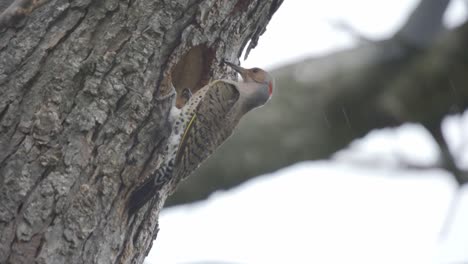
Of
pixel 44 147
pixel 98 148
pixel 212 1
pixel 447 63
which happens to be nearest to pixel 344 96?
pixel 447 63

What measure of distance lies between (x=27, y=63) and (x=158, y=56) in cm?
59

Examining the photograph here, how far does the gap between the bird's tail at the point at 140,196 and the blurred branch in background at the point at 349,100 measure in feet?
1.89

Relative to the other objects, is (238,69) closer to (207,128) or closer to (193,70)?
(193,70)

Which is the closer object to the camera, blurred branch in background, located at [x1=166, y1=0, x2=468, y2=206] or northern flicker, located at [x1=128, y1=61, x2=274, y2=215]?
blurred branch in background, located at [x1=166, y1=0, x2=468, y2=206]

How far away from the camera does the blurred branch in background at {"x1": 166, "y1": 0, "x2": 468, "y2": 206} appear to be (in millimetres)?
3189

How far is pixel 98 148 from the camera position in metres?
3.19

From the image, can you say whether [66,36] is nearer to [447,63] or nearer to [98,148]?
[98,148]

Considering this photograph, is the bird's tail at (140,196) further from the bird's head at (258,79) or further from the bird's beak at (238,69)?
the bird's head at (258,79)

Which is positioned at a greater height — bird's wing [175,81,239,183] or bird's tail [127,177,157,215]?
bird's wing [175,81,239,183]

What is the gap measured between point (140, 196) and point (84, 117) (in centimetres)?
42

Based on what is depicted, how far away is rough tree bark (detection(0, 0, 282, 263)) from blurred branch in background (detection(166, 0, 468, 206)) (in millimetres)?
492

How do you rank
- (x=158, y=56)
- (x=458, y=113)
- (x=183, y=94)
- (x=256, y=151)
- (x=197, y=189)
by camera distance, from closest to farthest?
1. (x=458, y=113)
2. (x=158, y=56)
3. (x=256, y=151)
4. (x=197, y=189)
5. (x=183, y=94)

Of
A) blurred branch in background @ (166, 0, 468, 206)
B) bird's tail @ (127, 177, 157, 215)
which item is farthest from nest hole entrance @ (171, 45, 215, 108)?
bird's tail @ (127, 177, 157, 215)

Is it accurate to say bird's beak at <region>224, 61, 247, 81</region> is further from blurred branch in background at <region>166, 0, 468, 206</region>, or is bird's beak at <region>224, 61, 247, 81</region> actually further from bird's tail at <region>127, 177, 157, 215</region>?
bird's tail at <region>127, 177, 157, 215</region>
